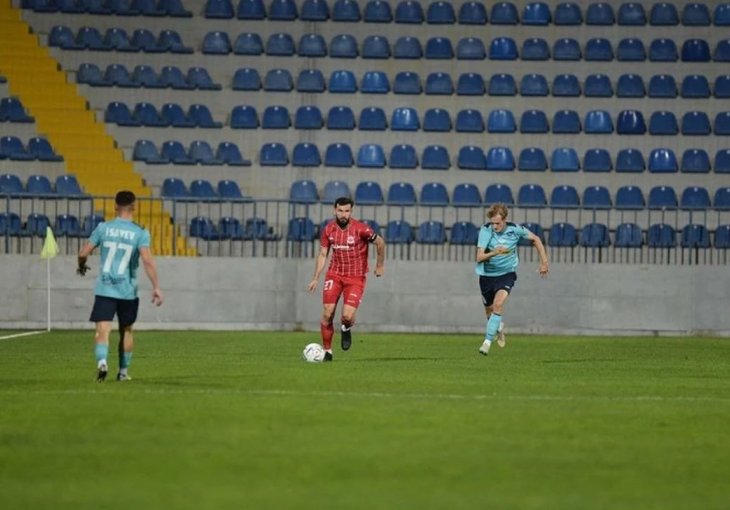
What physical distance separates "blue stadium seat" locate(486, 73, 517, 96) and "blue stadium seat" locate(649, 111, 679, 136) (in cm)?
328

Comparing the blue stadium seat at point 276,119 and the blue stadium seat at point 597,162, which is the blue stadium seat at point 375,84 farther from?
the blue stadium seat at point 597,162

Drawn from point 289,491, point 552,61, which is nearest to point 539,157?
point 552,61

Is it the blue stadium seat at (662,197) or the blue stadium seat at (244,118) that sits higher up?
the blue stadium seat at (244,118)

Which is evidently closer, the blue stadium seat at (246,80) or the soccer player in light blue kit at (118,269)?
the soccer player in light blue kit at (118,269)

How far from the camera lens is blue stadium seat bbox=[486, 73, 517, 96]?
37.6 m

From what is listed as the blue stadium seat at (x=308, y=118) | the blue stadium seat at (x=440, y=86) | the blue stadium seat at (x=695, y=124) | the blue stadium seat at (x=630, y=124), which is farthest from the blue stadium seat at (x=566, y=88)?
the blue stadium seat at (x=308, y=118)

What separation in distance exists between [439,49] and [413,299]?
26.7 feet

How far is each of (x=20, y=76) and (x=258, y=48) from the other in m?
5.69

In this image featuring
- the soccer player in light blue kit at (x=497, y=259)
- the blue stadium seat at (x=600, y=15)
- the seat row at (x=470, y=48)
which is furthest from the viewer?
the blue stadium seat at (x=600, y=15)

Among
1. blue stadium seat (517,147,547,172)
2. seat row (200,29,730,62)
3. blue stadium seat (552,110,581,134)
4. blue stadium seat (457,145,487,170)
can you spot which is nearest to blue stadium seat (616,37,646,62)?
seat row (200,29,730,62)

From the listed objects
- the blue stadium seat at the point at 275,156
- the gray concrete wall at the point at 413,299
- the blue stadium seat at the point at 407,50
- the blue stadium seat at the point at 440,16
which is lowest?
the gray concrete wall at the point at 413,299

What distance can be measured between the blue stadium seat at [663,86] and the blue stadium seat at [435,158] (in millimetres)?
5267

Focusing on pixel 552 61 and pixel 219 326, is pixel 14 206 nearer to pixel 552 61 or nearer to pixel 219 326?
pixel 219 326

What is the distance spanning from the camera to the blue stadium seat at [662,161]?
1423 inches
